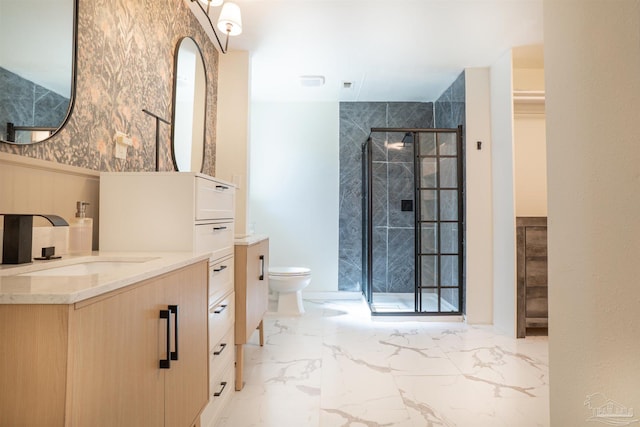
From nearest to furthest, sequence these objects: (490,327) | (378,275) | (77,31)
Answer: (77,31)
(490,327)
(378,275)

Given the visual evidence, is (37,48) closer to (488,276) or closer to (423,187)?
(423,187)

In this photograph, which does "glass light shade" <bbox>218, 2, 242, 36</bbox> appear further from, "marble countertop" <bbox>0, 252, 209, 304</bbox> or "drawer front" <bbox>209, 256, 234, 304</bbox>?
"marble countertop" <bbox>0, 252, 209, 304</bbox>

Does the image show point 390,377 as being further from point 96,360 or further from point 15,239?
point 15,239

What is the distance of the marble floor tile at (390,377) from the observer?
5.43 feet

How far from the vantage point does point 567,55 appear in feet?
3.18

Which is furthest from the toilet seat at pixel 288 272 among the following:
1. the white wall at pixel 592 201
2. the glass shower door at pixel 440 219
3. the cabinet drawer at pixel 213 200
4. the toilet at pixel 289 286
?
the white wall at pixel 592 201

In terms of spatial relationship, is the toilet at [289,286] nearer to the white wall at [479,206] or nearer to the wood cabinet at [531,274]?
the white wall at [479,206]

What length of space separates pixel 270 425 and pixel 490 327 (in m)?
2.29

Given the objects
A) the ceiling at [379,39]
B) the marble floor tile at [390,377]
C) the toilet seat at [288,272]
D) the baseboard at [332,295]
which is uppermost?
the ceiling at [379,39]

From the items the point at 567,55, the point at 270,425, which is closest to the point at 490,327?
the point at 270,425

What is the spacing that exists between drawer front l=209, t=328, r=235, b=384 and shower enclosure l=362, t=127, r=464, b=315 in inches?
73.0

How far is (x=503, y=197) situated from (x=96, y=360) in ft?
10.1

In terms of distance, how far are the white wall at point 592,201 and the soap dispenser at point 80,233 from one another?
1575 mm

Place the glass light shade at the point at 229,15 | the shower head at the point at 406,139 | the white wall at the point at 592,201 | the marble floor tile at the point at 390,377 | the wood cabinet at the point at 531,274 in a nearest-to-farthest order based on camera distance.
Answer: the white wall at the point at 592,201
the marble floor tile at the point at 390,377
the glass light shade at the point at 229,15
the wood cabinet at the point at 531,274
the shower head at the point at 406,139
